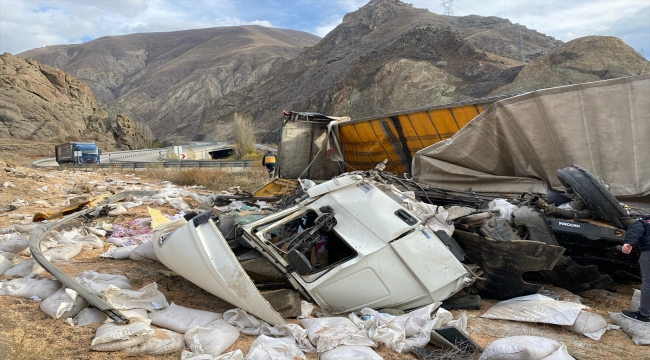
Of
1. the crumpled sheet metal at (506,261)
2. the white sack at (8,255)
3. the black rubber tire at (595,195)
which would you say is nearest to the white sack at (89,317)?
the white sack at (8,255)

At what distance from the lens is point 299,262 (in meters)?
3.46

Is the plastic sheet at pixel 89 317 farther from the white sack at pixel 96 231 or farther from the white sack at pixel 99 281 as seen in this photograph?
the white sack at pixel 96 231

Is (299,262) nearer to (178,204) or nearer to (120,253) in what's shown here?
(120,253)

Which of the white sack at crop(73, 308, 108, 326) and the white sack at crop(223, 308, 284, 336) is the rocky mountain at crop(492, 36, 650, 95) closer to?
the white sack at crop(223, 308, 284, 336)

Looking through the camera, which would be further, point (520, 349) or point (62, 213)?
point (62, 213)

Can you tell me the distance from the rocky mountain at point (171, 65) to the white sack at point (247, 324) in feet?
188

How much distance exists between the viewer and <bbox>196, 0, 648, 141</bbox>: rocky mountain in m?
30.0

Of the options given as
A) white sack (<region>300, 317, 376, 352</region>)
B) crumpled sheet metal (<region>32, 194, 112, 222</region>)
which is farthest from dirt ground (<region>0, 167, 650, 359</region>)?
crumpled sheet metal (<region>32, 194, 112, 222</region>)

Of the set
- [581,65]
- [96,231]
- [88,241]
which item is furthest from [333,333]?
[581,65]

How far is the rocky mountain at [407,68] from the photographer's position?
98.5 feet

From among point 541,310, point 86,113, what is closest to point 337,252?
point 541,310

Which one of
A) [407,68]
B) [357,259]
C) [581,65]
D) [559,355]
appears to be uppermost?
[407,68]

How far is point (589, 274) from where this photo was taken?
4.13 metres

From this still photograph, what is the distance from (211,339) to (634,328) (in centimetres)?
304
